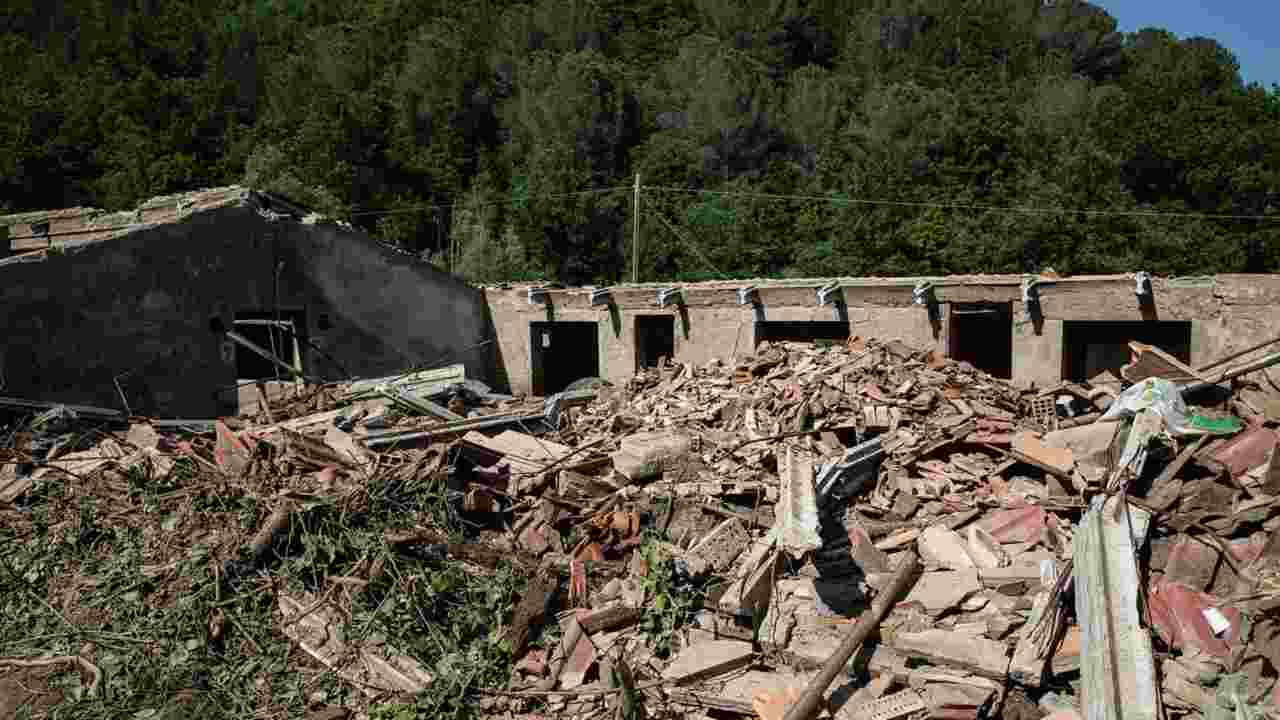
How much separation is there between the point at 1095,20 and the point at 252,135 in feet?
172

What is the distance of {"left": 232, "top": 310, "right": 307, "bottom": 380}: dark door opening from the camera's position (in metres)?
17.1

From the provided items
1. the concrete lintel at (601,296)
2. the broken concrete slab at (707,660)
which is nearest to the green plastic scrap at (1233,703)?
the broken concrete slab at (707,660)

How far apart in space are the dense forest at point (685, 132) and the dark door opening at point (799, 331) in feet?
39.5

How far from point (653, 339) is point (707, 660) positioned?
1517 centimetres

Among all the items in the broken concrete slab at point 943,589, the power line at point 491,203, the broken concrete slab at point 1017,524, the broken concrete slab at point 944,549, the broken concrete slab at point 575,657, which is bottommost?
the broken concrete slab at point 575,657

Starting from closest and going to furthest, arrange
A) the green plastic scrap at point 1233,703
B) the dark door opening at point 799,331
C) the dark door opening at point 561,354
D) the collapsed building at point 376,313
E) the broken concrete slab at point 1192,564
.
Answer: the green plastic scrap at point 1233,703 < the broken concrete slab at point 1192,564 < the collapsed building at point 376,313 < the dark door opening at point 799,331 < the dark door opening at point 561,354

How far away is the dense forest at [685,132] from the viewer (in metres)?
38.7

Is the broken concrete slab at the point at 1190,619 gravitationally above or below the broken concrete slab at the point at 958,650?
above

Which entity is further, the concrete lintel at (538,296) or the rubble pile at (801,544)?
the concrete lintel at (538,296)

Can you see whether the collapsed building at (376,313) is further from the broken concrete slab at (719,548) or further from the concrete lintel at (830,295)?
the broken concrete slab at (719,548)

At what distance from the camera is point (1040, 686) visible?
6.87 meters

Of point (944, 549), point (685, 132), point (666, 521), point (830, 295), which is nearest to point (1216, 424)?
point (944, 549)

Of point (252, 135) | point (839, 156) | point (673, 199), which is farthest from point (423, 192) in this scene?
point (839, 156)

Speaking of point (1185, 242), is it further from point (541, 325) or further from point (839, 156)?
point (541, 325)
